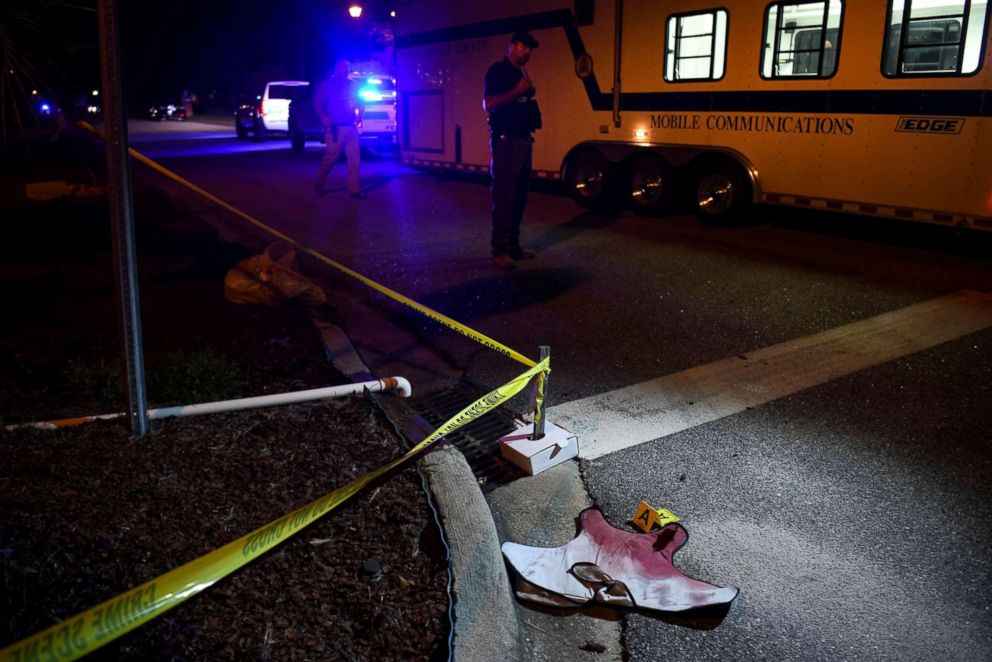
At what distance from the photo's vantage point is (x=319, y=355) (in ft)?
18.1

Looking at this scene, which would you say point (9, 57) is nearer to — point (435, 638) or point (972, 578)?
point (435, 638)

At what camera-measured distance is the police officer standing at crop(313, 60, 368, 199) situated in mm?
12641

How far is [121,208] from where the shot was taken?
349 cm

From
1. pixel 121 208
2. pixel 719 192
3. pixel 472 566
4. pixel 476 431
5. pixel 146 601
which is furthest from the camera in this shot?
pixel 719 192

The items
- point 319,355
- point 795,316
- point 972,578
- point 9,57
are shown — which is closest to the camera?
point 972,578

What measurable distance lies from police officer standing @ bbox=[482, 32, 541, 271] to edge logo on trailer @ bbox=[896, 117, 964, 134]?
12.8 feet

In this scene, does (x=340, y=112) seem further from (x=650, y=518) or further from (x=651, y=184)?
(x=650, y=518)

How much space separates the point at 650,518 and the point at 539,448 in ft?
2.46

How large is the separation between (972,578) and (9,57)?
5.13 m

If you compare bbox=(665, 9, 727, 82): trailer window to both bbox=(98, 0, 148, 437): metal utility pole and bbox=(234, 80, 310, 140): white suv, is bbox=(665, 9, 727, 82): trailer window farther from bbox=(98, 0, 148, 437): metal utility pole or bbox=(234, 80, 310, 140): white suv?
bbox=(234, 80, 310, 140): white suv

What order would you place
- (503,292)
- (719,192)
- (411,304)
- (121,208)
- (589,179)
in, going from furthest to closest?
(589,179) < (719,192) < (503,292) < (411,304) < (121,208)

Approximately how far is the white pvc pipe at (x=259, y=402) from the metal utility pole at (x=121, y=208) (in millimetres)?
243

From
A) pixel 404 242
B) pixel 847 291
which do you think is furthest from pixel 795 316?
pixel 404 242

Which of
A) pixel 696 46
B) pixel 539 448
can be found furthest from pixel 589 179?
pixel 539 448
